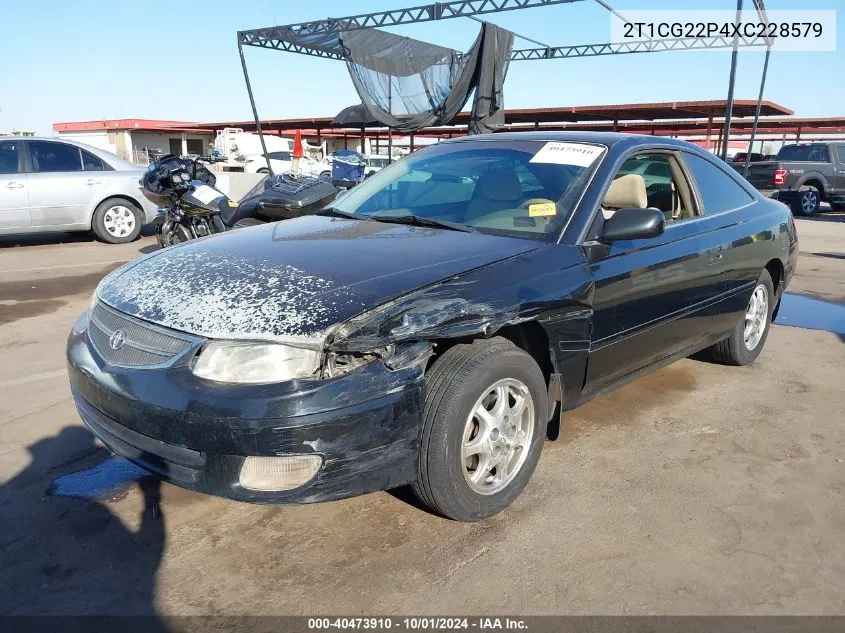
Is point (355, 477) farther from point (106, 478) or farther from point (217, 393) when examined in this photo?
point (106, 478)

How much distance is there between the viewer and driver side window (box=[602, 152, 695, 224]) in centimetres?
372

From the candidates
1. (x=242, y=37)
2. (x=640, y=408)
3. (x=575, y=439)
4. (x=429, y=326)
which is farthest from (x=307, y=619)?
(x=242, y=37)

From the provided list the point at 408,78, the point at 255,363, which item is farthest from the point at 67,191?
the point at 255,363

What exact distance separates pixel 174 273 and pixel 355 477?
119cm

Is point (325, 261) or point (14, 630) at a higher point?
point (325, 261)

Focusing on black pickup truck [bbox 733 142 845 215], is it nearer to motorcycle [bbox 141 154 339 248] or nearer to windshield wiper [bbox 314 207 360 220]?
motorcycle [bbox 141 154 339 248]

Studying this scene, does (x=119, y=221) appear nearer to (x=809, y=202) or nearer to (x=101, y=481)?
(x=101, y=481)

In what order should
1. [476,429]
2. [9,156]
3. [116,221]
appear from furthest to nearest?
[116,221]
[9,156]
[476,429]

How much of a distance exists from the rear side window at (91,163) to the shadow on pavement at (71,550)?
7.60 m

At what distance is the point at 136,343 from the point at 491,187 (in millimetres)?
1894

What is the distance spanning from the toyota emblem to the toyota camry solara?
12 millimetres

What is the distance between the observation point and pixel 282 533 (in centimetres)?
264

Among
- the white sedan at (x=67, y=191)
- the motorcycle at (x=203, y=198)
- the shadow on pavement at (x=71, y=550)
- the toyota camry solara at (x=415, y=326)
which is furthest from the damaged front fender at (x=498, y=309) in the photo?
the white sedan at (x=67, y=191)

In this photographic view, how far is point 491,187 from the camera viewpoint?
344cm
